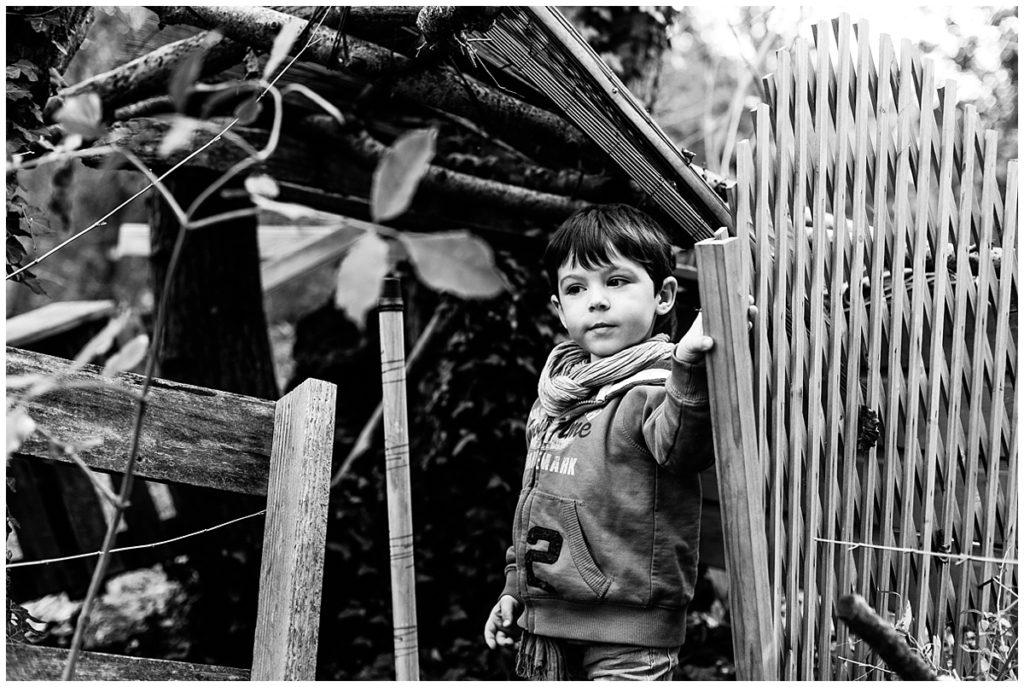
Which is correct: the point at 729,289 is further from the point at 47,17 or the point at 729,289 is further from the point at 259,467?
the point at 47,17

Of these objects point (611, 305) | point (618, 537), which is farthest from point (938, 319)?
point (618, 537)

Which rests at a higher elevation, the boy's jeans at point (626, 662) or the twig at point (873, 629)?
the twig at point (873, 629)

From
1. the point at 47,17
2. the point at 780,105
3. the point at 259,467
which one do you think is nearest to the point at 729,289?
the point at 780,105

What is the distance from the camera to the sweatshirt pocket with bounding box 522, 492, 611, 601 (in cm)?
→ 172

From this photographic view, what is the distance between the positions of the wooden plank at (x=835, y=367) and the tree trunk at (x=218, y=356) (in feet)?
7.46

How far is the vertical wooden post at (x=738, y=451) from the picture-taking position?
123cm

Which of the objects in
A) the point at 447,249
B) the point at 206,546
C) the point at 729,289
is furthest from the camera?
the point at 206,546

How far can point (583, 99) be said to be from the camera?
73.0 inches

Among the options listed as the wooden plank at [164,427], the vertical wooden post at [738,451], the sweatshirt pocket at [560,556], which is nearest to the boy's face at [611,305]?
the sweatshirt pocket at [560,556]

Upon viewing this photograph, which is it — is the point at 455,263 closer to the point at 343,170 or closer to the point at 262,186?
the point at 262,186

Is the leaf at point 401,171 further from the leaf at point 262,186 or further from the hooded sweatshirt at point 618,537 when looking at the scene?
the hooded sweatshirt at point 618,537

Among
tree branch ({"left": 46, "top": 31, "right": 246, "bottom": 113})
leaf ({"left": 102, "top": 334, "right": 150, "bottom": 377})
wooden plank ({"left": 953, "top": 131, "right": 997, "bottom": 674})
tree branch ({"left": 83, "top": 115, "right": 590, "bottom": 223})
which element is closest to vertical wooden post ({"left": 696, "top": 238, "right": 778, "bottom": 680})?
leaf ({"left": 102, "top": 334, "right": 150, "bottom": 377})

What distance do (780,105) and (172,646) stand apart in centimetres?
317

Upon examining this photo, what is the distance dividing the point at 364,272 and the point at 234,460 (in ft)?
3.88
